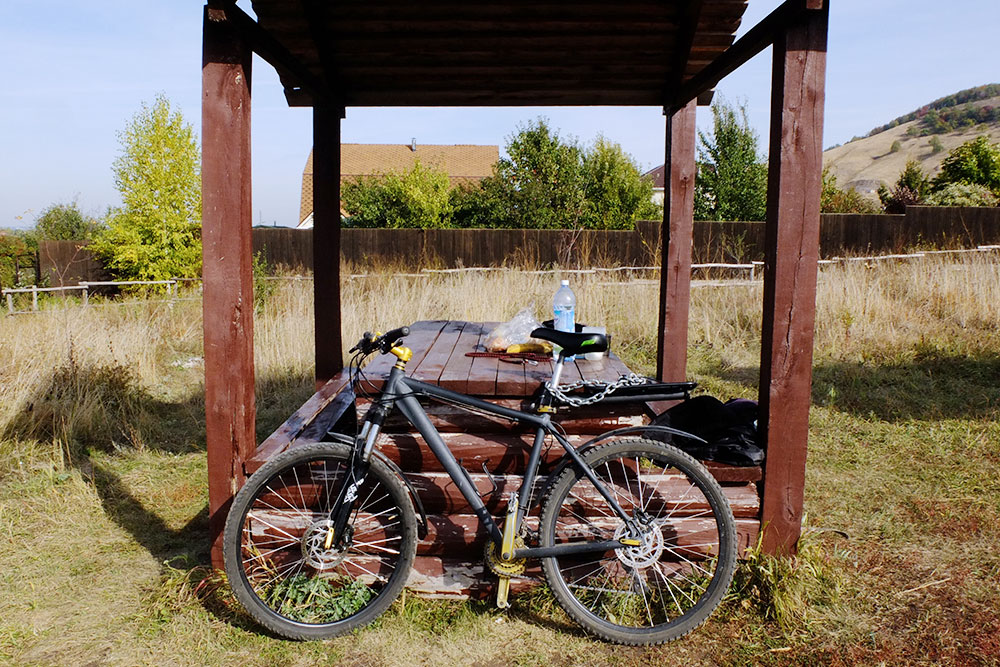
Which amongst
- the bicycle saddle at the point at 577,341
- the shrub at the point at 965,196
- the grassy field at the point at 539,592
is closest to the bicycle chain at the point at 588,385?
the bicycle saddle at the point at 577,341

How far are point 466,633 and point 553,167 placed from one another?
84.4 feet

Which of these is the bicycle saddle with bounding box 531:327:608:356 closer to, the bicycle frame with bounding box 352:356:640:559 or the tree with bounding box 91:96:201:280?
the bicycle frame with bounding box 352:356:640:559

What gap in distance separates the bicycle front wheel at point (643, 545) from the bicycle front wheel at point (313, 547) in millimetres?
671

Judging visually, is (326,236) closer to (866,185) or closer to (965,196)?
(965,196)

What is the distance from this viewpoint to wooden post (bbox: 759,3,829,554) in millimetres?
3053

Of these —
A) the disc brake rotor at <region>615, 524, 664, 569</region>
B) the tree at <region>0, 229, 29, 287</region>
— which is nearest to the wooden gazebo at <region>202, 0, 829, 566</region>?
the disc brake rotor at <region>615, 524, 664, 569</region>

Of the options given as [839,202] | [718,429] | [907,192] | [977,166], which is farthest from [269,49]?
[977,166]

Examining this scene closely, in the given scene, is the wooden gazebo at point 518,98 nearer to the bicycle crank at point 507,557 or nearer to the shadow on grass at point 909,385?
the bicycle crank at point 507,557

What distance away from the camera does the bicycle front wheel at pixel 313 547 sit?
2900mm

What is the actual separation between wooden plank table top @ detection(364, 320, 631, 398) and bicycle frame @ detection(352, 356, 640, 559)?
285mm

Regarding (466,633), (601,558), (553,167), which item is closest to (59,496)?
(466,633)

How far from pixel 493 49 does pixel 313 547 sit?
3.04 m

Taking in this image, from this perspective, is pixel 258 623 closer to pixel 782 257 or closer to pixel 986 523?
pixel 782 257

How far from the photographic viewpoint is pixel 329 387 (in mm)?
4922
